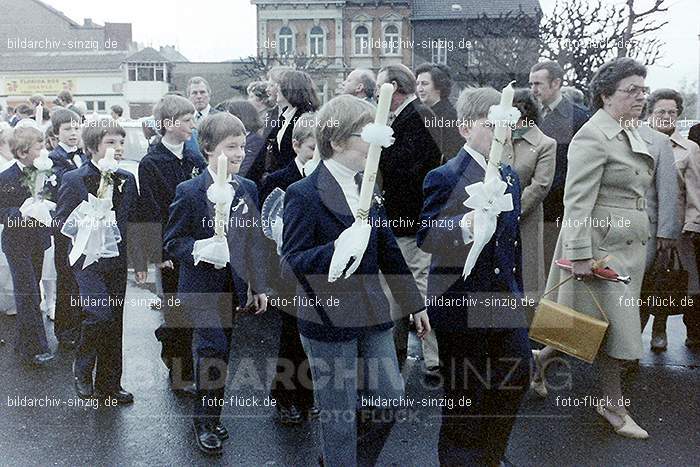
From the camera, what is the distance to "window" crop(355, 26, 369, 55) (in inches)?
774

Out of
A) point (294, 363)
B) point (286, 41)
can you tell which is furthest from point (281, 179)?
point (286, 41)

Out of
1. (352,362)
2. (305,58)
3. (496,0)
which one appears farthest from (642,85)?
(496,0)

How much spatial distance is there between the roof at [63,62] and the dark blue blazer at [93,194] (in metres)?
22.0

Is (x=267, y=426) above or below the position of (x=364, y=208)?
below

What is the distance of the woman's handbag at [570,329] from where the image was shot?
4324mm

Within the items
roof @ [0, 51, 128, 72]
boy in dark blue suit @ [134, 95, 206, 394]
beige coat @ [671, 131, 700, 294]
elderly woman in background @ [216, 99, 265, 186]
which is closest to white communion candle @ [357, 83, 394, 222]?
boy in dark blue suit @ [134, 95, 206, 394]

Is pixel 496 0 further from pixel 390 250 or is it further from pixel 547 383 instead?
pixel 390 250

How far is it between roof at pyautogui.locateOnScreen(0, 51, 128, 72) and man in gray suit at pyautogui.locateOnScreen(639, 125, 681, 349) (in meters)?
23.3

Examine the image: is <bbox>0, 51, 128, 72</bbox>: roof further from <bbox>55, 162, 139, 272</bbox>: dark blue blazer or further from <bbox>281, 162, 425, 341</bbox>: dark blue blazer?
<bbox>281, 162, 425, 341</bbox>: dark blue blazer

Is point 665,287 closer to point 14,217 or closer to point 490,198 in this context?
point 490,198

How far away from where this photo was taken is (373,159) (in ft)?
9.68

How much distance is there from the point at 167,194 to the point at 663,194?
3.44m

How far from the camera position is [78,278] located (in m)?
4.89

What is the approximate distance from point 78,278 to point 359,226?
2542 millimetres
